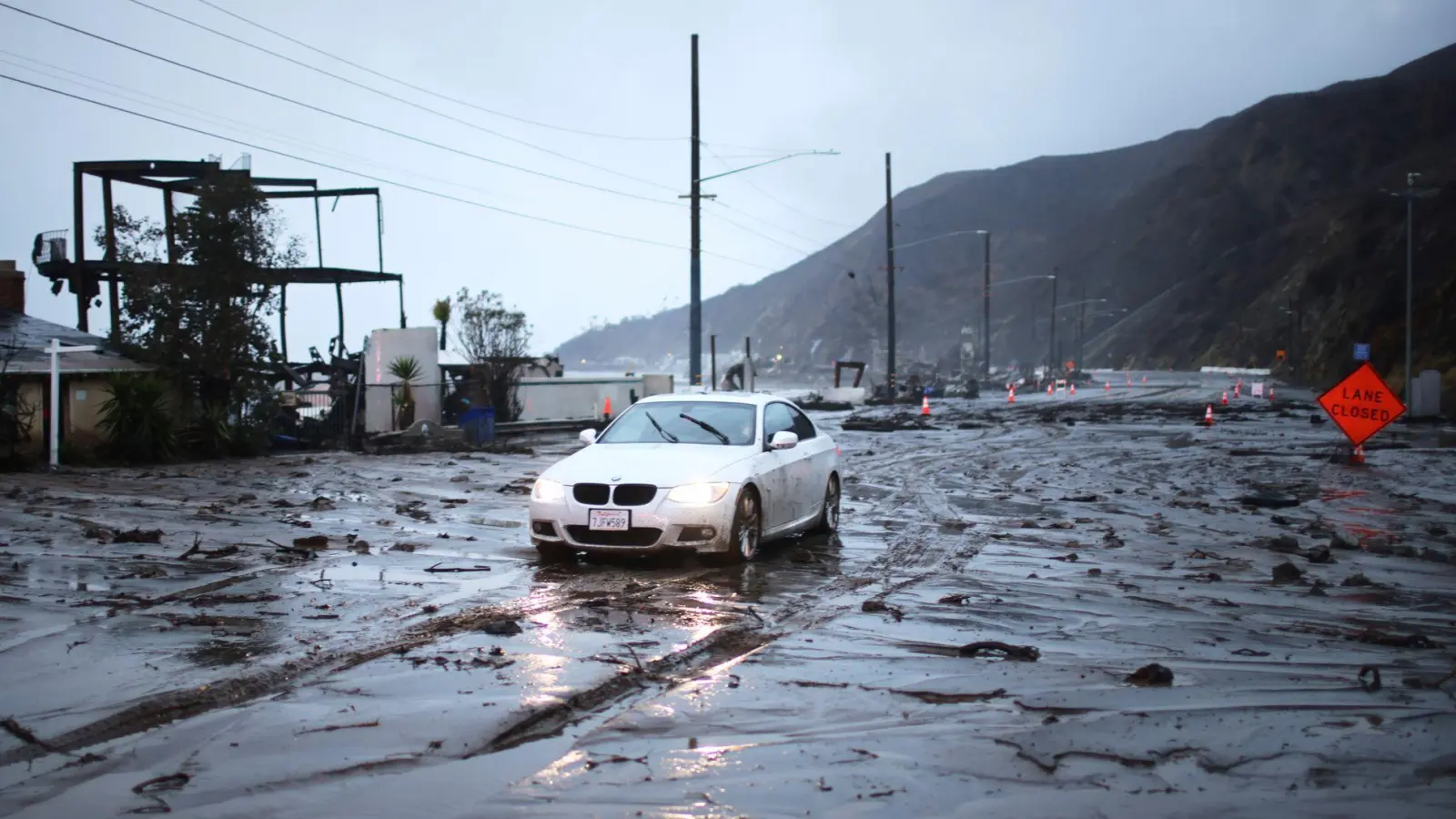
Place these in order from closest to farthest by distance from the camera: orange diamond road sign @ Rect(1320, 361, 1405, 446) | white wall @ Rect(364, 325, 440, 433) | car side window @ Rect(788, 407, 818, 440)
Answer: car side window @ Rect(788, 407, 818, 440) < orange diamond road sign @ Rect(1320, 361, 1405, 446) < white wall @ Rect(364, 325, 440, 433)

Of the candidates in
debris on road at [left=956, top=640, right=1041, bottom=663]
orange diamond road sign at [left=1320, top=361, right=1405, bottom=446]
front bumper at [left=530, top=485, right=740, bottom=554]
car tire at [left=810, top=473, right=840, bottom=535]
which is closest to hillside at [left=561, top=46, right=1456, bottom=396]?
orange diamond road sign at [left=1320, top=361, right=1405, bottom=446]

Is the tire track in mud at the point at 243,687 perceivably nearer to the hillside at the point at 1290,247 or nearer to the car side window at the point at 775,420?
the car side window at the point at 775,420

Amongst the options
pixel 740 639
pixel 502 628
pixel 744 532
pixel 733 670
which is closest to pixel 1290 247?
pixel 744 532

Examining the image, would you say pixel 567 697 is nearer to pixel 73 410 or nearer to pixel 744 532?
pixel 744 532

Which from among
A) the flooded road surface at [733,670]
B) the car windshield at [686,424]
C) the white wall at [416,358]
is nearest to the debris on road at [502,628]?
the flooded road surface at [733,670]

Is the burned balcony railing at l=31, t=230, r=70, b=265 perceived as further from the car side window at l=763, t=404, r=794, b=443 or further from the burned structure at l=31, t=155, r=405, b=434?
the car side window at l=763, t=404, r=794, b=443

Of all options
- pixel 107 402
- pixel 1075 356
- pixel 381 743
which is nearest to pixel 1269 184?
pixel 1075 356

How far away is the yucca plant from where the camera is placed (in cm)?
2289

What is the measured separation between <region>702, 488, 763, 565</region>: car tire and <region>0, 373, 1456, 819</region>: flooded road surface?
0.30 metres

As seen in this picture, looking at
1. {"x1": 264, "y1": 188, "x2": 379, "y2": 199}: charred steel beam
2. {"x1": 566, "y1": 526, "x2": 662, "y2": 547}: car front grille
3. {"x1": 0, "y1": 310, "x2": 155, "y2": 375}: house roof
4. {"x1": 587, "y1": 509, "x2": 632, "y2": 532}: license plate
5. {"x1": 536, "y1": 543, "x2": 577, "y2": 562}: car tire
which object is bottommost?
{"x1": 536, "y1": 543, "x2": 577, "y2": 562}: car tire

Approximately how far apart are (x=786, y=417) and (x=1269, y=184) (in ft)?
587

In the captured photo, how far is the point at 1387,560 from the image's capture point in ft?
37.0

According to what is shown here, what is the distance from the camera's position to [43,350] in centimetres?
2377

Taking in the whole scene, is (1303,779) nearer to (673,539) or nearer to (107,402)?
(673,539)
